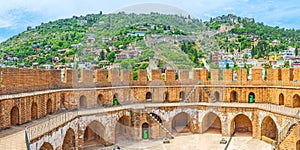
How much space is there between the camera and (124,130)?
65.2ft

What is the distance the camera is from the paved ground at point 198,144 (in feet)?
54.9

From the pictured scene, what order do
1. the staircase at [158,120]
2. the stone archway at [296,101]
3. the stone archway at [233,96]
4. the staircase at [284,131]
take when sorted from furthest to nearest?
1. the stone archway at [233,96]
2. the staircase at [158,120]
3. the stone archway at [296,101]
4. the staircase at [284,131]

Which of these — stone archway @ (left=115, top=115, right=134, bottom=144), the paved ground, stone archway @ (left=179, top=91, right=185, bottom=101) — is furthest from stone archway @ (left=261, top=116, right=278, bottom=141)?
stone archway @ (left=115, top=115, right=134, bottom=144)

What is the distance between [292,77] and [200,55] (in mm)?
6020

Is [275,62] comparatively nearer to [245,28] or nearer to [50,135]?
[245,28]

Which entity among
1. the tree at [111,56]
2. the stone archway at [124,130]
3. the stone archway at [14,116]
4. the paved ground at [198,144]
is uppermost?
the tree at [111,56]

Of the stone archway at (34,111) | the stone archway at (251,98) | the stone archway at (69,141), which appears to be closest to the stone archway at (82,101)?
the stone archway at (69,141)

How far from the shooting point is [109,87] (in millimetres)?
19688

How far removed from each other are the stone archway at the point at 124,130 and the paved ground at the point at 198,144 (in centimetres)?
98

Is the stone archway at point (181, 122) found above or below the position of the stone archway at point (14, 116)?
below

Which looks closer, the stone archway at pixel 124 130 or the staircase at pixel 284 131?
the staircase at pixel 284 131

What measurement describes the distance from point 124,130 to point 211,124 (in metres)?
6.38

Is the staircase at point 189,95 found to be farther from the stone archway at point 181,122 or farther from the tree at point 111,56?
the tree at point 111,56

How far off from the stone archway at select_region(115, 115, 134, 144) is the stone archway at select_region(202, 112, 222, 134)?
5007 millimetres
